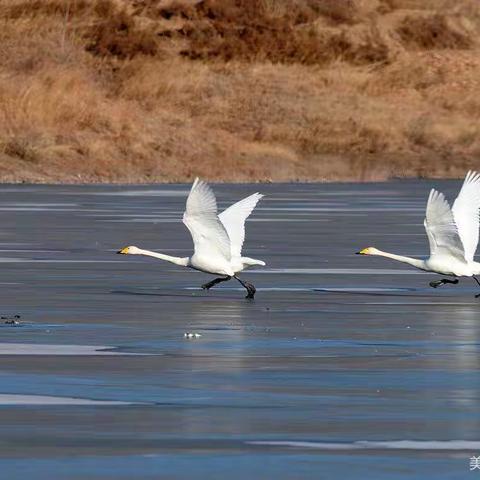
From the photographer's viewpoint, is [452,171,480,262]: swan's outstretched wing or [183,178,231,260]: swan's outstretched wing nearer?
[183,178,231,260]: swan's outstretched wing

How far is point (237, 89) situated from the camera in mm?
90812

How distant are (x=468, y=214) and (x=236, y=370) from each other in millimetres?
9128

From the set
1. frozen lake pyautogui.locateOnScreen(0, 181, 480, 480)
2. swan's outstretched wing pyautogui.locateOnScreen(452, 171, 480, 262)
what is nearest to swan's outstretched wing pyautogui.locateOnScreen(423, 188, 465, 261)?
swan's outstretched wing pyautogui.locateOnScreen(452, 171, 480, 262)

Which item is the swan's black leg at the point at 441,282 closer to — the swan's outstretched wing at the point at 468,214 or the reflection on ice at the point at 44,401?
the swan's outstretched wing at the point at 468,214

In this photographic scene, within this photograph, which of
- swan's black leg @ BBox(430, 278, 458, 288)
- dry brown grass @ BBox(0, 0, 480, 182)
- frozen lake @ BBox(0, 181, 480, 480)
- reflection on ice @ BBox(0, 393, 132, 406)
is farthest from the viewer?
dry brown grass @ BBox(0, 0, 480, 182)

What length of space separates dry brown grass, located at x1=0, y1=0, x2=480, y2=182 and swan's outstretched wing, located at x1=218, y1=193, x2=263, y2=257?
54129 millimetres

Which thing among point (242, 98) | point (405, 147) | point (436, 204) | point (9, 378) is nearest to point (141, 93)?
point (242, 98)

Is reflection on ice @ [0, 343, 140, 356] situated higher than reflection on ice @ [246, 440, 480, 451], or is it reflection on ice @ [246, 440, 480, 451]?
reflection on ice @ [246, 440, 480, 451]

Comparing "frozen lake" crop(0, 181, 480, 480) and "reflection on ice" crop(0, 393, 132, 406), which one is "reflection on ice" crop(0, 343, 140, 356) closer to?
"frozen lake" crop(0, 181, 480, 480)

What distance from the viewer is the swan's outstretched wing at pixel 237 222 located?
2281 centimetres

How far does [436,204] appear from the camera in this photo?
22781mm

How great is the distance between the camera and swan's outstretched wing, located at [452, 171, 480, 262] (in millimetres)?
23125

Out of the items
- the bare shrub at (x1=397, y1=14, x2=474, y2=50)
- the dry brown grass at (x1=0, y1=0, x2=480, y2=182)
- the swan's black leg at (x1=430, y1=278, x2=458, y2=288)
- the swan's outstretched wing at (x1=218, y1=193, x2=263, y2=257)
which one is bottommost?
the dry brown grass at (x1=0, y1=0, x2=480, y2=182)

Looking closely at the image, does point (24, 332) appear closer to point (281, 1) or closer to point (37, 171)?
point (37, 171)
